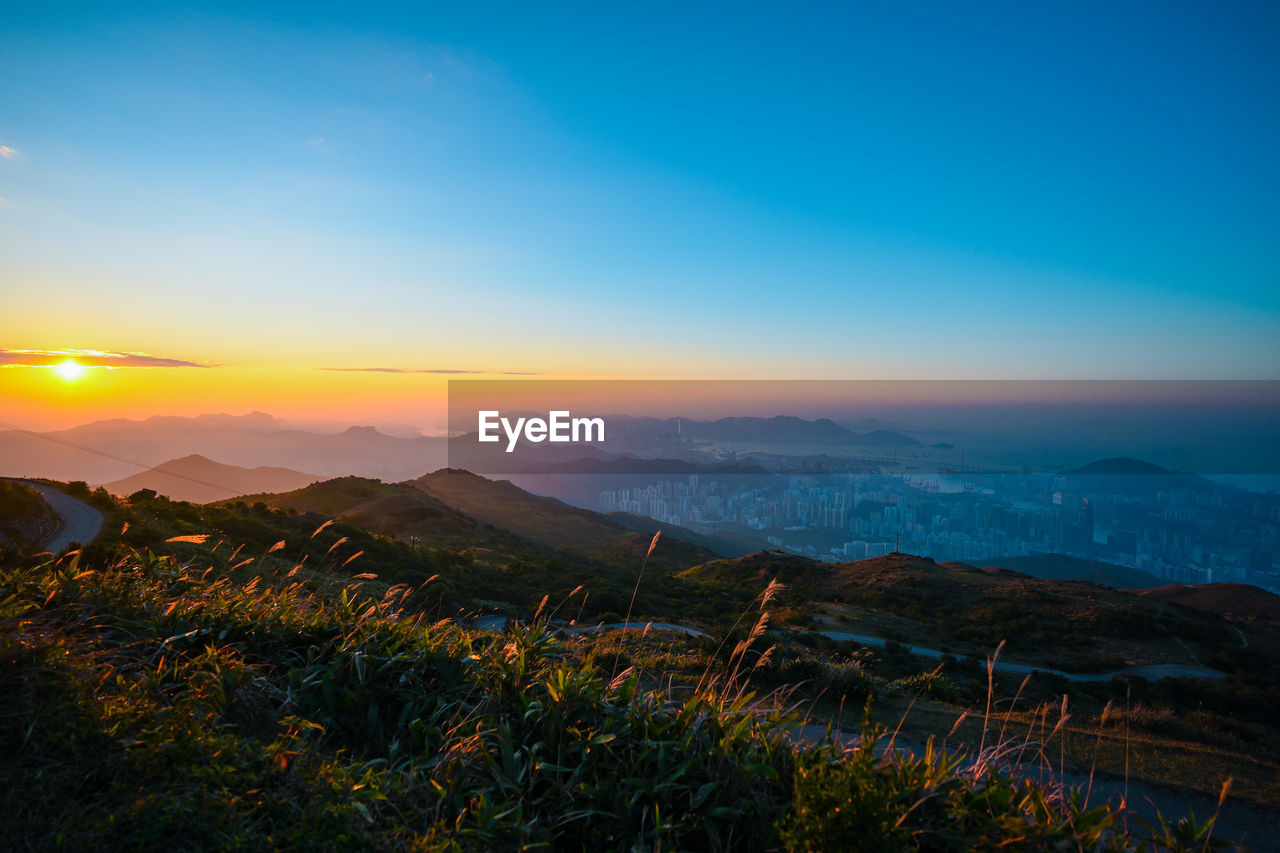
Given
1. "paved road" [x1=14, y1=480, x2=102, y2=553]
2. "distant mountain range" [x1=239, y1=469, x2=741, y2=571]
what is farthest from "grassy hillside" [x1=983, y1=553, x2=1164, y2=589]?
"paved road" [x1=14, y1=480, x2=102, y2=553]

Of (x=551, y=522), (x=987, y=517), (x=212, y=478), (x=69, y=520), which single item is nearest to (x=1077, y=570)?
(x=987, y=517)

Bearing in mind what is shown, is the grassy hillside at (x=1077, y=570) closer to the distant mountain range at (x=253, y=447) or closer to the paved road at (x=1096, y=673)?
the paved road at (x=1096, y=673)

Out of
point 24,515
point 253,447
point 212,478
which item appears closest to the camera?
point 24,515

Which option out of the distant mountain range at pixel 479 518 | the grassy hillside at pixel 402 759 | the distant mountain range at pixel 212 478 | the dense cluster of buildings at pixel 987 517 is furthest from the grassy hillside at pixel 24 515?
the dense cluster of buildings at pixel 987 517

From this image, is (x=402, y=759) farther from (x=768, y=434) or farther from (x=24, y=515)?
(x=768, y=434)

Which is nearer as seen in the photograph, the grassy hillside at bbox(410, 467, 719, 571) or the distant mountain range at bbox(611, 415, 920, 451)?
the grassy hillside at bbox(410, 467, 719, 571)

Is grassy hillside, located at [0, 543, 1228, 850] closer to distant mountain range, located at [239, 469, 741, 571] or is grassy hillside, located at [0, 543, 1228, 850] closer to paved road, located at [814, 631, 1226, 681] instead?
paved road, located at [814, 631, 1226, 681]
